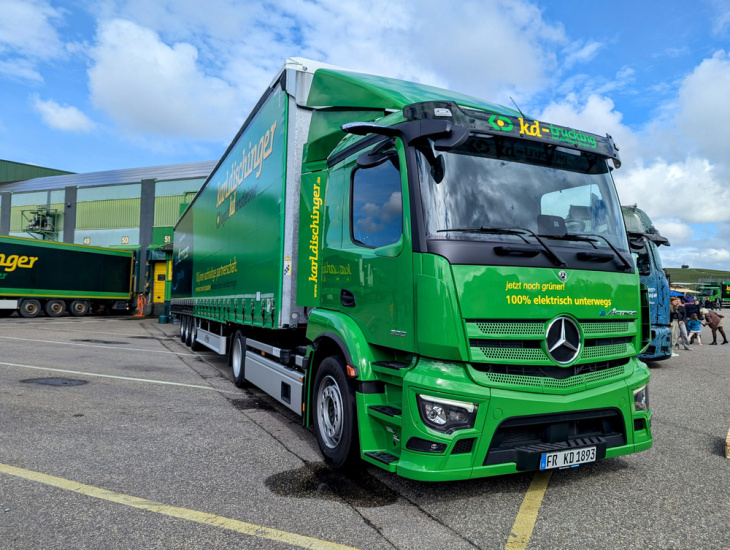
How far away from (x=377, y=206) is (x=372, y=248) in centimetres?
32

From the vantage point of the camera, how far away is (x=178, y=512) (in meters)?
3.35

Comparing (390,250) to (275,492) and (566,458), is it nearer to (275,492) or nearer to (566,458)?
(566,458)

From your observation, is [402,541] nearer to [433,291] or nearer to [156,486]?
[433,291]

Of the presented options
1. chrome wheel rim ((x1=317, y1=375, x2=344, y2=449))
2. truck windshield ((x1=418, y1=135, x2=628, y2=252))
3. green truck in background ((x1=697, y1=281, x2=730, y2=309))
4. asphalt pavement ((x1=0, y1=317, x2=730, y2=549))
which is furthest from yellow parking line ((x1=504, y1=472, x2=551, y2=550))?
green truck in background ((x1=697, y1=281, x2=730, y2=309))

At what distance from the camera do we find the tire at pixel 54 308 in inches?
1068

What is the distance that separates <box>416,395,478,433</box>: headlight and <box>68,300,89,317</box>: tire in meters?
29.9

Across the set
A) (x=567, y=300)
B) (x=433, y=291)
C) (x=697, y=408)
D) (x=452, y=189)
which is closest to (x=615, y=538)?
(x=567, y=300)

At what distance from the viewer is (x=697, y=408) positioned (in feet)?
22.7

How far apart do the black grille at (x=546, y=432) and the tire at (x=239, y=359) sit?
494 cm

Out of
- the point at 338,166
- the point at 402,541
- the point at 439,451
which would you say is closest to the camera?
the point at 402,541

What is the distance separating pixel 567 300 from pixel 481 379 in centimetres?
81

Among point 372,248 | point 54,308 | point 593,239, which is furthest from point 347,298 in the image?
point 54,308

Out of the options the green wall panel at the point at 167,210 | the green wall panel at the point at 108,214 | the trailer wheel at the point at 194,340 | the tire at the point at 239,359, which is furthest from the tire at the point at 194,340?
the green wall panel at the point at 108,214

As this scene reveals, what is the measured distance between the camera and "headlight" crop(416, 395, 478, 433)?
3.20 metres
